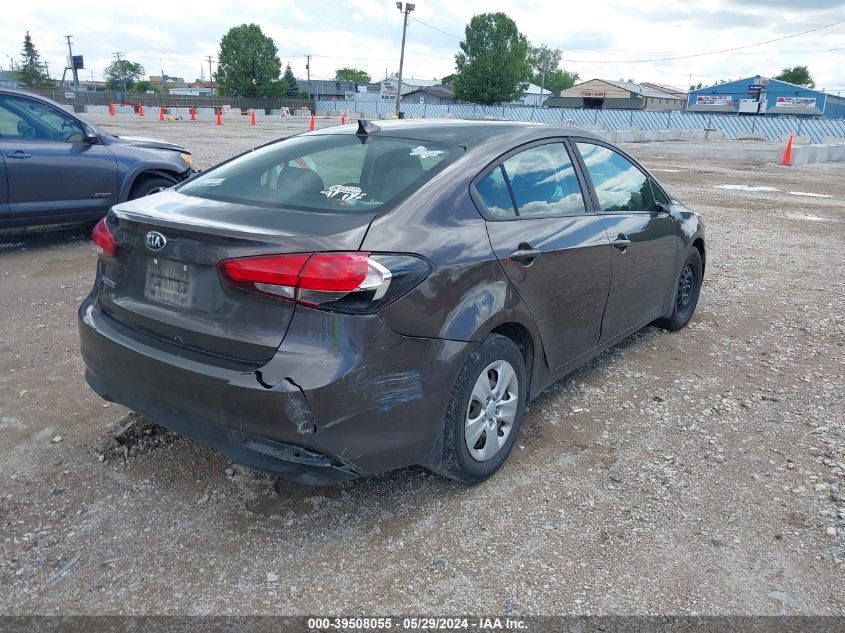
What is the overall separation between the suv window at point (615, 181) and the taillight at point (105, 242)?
8.54 ft

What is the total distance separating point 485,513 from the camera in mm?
3021

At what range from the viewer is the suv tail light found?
2449 mm

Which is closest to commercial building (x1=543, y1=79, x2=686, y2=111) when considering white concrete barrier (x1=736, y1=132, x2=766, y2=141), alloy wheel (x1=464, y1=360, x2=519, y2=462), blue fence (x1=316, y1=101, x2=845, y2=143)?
blue fence (x1=316, y1=101, x2=845, y2=143)

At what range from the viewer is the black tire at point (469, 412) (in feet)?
9.48

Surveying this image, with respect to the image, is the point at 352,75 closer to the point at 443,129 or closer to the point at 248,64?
the point at 248,64

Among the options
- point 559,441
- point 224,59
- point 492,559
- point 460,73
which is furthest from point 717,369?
point 224,59

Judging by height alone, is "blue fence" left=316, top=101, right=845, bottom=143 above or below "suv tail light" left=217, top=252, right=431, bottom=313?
above

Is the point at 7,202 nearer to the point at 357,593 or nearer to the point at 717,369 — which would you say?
the point at 357,593

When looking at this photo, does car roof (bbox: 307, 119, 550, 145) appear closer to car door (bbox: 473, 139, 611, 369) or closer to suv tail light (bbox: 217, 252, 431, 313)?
car door (bbox: 473, 139, 611, 369)

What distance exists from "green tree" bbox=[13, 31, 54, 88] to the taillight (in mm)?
100697

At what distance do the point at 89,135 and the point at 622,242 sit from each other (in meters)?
6.18

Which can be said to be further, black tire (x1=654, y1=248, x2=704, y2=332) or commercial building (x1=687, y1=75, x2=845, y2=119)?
commercial building (x1=687, y1=75, x2=845, y2=119)

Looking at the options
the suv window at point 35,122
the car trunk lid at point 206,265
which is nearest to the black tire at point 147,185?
the suv window at point 35,122

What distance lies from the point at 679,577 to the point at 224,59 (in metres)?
96.1
